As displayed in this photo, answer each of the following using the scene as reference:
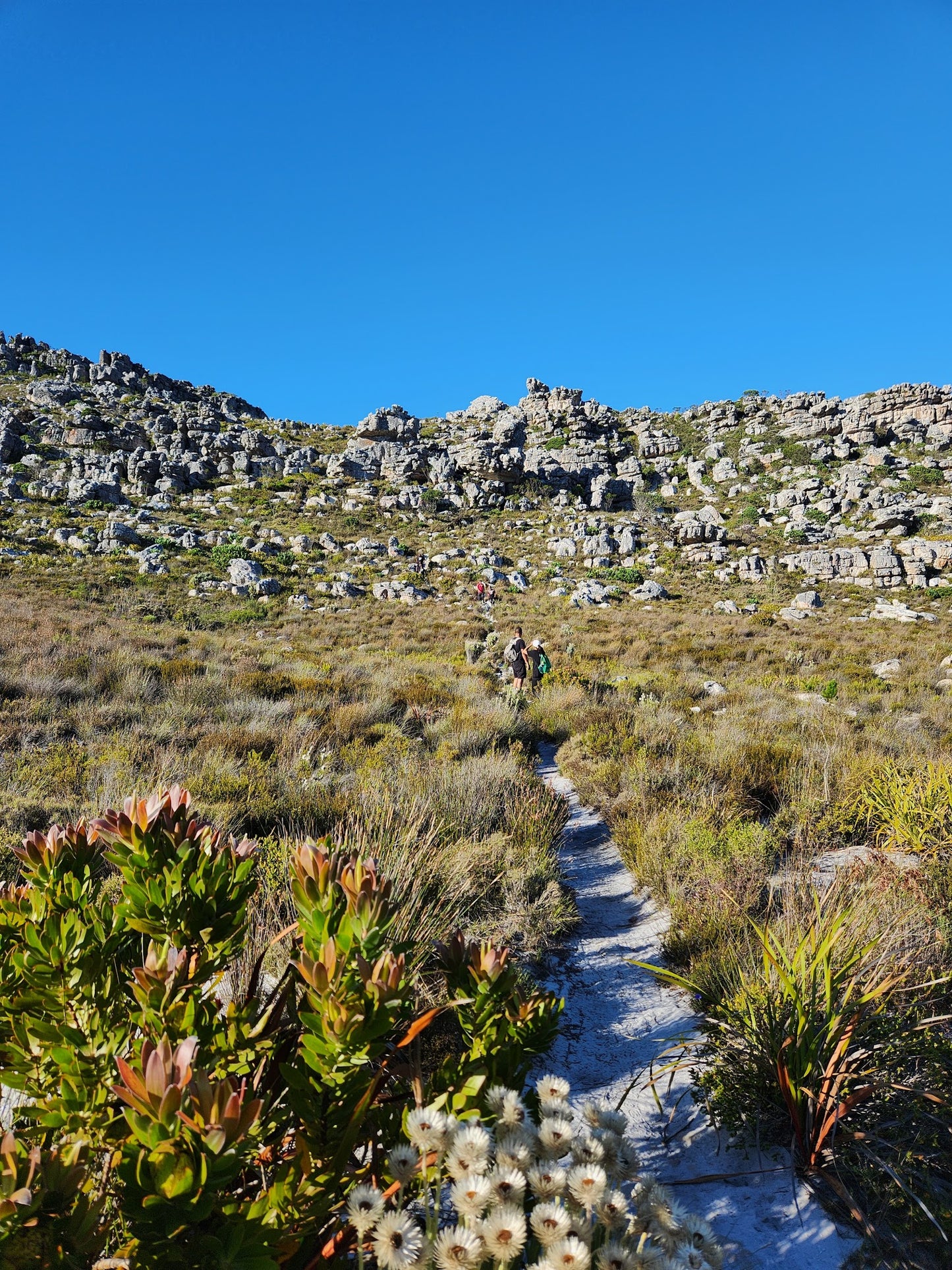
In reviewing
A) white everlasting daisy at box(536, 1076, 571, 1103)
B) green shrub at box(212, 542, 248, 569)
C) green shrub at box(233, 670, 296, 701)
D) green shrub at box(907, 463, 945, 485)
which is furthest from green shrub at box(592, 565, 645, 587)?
white everlasting daisy at box(536, 1076, 571, 1103)

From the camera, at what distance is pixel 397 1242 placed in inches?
42.0

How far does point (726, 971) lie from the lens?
9.00 feet

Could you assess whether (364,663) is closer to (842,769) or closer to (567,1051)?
(842,769)

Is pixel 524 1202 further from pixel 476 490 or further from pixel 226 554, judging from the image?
pixel 476 490

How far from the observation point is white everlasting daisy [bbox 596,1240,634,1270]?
110cm

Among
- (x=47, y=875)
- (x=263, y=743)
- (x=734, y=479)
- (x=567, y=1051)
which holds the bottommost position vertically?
(x=567, y=1051)

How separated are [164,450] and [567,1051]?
44.5 metres

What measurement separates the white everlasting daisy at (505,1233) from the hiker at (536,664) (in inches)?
405

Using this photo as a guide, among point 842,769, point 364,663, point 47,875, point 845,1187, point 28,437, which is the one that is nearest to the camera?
point 47,875

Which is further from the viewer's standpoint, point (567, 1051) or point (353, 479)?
point (353, 479)

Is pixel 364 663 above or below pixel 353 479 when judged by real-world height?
below

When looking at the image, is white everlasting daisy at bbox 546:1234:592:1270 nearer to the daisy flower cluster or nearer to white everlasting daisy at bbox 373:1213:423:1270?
the daisy flower cluster

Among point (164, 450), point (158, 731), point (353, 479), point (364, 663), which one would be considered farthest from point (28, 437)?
point (158, 731)

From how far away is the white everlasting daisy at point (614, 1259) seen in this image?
1102 mm
